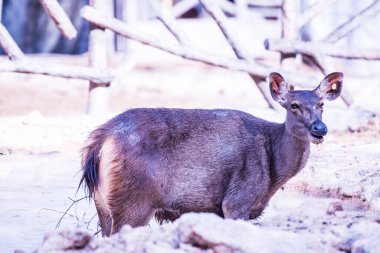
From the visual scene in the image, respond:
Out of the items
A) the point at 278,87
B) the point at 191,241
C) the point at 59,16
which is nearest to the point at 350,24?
the point at 59,16

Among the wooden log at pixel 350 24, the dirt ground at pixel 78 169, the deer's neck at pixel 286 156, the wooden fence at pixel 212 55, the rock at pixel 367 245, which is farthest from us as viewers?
the wooden log at pixel 350 24

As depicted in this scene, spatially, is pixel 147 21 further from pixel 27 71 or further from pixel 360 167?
pixel 360 167

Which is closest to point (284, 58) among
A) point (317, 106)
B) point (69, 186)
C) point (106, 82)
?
point (106, 82)

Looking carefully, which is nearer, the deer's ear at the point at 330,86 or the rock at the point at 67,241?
the rock at the point at 67,241

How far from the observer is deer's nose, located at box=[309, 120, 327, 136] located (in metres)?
5.75

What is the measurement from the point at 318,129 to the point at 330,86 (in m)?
0.72

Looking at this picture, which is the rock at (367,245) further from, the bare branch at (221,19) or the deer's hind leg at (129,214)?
the bare branch at (221,19)

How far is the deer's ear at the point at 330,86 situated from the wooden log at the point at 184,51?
3844mm

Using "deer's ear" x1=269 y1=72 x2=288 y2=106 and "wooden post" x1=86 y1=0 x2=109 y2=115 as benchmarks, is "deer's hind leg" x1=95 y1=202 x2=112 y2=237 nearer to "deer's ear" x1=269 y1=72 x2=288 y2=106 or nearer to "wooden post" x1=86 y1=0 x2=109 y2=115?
"deer's ear" x1=269 y1=72 x2=288 y2=106

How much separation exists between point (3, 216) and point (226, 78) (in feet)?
32.1

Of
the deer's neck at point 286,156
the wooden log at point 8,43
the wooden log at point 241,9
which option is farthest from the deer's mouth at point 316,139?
the wooden log at point 241,9

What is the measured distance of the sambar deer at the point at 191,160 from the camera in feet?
17.8

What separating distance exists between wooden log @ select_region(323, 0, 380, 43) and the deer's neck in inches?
192

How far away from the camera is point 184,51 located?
33.7 feet
